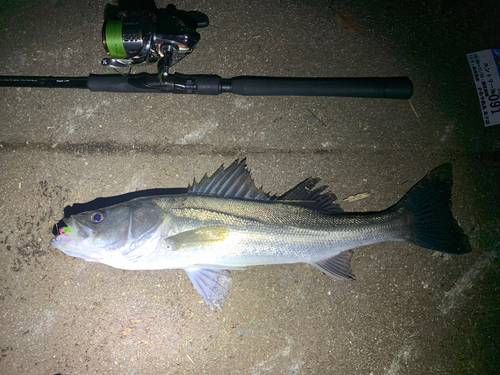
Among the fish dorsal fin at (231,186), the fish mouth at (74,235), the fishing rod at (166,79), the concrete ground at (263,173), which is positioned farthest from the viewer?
the concrete ground at (263,173)

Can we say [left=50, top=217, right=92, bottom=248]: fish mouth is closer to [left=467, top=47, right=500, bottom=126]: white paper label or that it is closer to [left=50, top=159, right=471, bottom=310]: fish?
[left=50, top=159, right=471, bottom=310]: fish

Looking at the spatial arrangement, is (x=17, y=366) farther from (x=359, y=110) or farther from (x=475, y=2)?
(x=475, y=2)

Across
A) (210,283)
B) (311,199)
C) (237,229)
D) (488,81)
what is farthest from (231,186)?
(488,81)

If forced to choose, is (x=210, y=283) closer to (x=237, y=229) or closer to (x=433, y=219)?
(x=237, y=229)

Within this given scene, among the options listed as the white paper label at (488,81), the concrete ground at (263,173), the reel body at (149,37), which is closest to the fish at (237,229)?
the concrete ground at (263,173)

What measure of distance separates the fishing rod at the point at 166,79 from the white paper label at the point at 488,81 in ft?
2.99

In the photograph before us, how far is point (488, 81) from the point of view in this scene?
9.08 ft

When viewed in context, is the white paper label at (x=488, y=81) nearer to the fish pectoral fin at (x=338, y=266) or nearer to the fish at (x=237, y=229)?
the fish at (x=237, y=229)

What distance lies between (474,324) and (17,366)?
4.50 m

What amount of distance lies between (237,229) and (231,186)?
397mm

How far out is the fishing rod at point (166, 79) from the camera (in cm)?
231

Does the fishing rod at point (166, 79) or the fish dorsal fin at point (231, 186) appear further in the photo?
the fish dorsal fin at point (231, 186)

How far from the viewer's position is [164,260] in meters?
2.36

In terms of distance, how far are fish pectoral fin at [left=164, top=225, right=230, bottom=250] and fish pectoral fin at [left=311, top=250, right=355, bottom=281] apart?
35.5 inches
